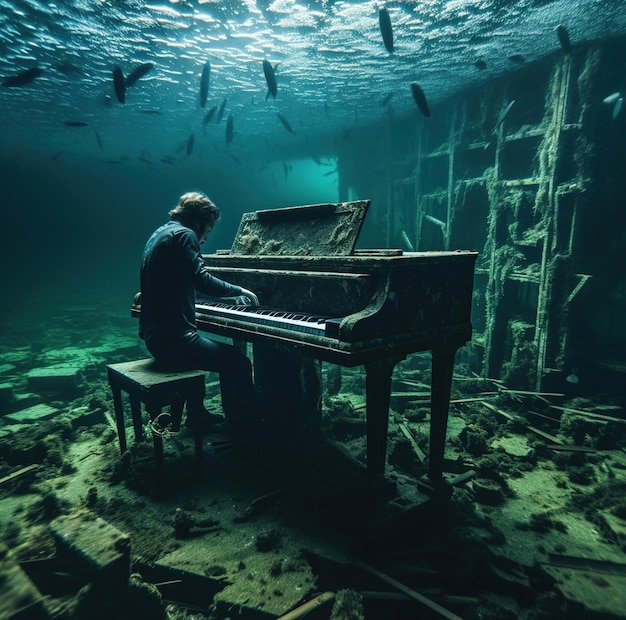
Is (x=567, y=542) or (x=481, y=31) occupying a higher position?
(x=481, y=31)

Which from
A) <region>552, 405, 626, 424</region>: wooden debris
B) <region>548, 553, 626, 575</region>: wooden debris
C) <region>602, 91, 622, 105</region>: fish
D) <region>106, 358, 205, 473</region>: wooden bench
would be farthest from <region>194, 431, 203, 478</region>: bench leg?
<region>602, 91, 622, 105</region>: fish

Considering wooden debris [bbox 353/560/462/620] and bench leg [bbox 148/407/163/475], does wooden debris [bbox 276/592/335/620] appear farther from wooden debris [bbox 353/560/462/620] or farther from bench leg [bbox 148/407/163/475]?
bench leg [bbox 148/407/163/475]

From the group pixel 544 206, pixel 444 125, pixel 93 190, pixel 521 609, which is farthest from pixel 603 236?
pixel 93 190

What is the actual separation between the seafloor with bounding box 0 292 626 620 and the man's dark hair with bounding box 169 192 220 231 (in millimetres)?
2464

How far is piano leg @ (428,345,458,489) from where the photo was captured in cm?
353

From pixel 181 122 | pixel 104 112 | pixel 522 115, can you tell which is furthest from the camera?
pixel 181 122

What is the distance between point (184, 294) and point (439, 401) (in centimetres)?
255

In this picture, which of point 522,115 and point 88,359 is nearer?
point 522,115

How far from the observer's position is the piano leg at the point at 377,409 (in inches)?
116

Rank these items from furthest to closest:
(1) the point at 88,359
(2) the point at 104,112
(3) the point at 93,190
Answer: (3) the point at 93,190
(2) the point at 104,112
(1) the point at 88,359

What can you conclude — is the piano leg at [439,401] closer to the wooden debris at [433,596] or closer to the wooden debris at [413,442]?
the wooden debris at [413,442]

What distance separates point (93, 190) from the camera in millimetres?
24672

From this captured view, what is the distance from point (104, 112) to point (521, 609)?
16160 millimetres

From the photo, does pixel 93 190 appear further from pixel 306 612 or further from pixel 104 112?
pixel 306 612
